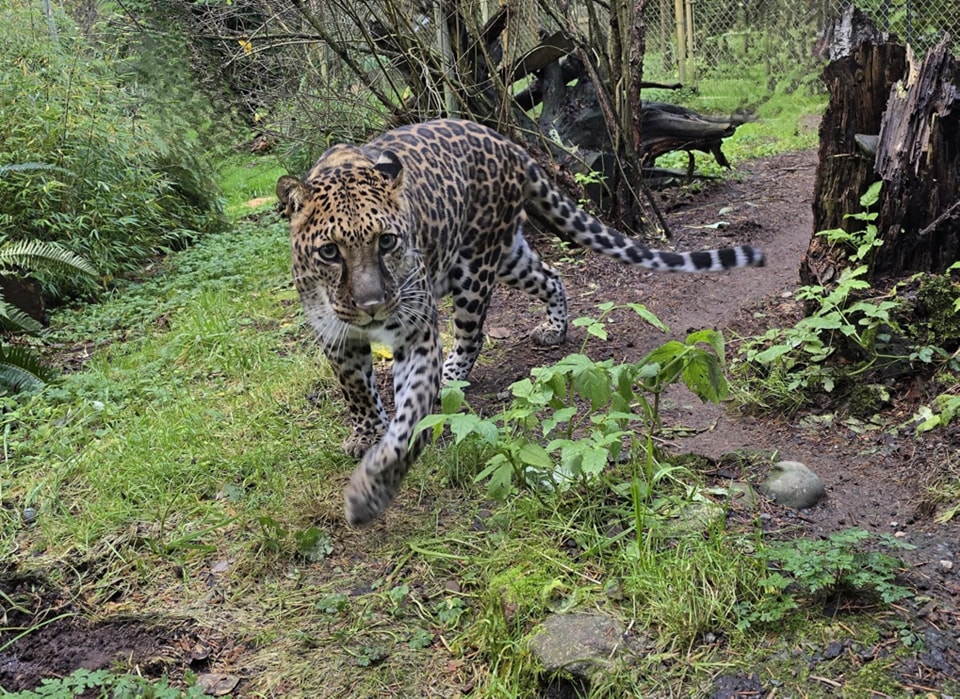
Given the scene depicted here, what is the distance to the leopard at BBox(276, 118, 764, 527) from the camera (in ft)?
13.0

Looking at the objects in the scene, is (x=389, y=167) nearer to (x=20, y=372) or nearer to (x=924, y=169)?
(x=924, y=169)

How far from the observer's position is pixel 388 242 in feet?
13.3

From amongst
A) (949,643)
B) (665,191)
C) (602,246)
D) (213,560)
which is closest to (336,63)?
(665,191)

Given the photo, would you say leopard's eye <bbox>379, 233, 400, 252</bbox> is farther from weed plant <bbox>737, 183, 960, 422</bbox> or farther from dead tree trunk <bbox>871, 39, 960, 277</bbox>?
dead tree trunk <bbox>871, 39, 960, 277</bbox>

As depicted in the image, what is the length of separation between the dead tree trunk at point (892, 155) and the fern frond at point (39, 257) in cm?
602

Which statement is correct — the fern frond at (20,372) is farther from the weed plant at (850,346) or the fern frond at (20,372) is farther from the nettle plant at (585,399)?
the weed plant at (850,346)

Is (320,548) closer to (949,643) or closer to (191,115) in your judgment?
(949,643)

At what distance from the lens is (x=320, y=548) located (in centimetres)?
399

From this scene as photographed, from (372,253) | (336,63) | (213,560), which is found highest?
(336,63)

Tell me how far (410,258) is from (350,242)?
395mm

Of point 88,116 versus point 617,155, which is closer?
point 617,155

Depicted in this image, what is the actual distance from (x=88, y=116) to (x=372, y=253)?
7263mm

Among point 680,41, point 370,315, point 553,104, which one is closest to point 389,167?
point 370,315

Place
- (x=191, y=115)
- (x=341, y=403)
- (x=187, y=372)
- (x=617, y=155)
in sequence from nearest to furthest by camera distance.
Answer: (x=341, y=403)
(x=187, y=372)
(x=617, y=155)
(x=191, y=115)
